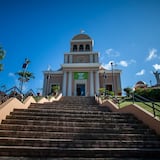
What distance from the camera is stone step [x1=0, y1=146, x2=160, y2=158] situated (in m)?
3.89

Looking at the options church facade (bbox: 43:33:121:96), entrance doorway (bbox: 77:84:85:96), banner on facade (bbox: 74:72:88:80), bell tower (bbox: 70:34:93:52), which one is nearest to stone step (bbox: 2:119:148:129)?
church facade (bbox: 43:33:121:96)

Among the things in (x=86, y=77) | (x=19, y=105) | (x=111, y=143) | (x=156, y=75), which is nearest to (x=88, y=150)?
(x=111, y=143)

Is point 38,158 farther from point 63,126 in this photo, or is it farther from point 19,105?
point 19,105

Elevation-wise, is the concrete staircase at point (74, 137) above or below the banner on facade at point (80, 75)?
below

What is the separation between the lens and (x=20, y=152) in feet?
12.7

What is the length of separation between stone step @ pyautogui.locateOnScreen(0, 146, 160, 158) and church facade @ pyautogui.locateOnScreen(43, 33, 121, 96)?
1691 cm

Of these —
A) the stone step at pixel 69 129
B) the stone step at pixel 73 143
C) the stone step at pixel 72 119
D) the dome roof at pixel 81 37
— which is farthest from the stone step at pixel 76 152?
the dome roof at pixel 81 37

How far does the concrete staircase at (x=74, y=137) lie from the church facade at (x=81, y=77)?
49.7 feet

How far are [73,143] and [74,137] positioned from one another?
0.39m

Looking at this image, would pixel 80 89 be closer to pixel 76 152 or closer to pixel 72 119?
pixel 72 119

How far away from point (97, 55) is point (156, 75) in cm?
1468

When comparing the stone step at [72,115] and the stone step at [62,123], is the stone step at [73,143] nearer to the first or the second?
the stone step at [62,123]

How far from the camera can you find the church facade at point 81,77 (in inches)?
862

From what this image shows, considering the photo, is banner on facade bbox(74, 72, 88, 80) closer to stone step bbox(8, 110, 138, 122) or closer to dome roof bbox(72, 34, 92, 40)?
dome roof bbox(72, 34, 92, 40)
